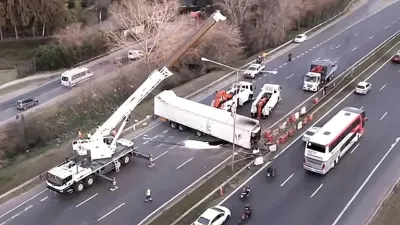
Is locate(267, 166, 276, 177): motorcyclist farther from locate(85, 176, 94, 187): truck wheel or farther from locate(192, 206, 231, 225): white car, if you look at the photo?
locate(85, 176, 94, 187): truck wheel

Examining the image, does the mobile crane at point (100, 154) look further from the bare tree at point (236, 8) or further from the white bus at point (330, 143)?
the bare tree at point (236, 8)

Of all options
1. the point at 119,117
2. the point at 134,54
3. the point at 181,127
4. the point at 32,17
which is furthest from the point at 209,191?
the point at 32,17

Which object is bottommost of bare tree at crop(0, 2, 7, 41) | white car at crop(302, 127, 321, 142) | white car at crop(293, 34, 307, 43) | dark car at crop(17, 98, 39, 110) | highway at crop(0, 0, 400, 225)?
dark car at crop(17, 98, 39, 110)

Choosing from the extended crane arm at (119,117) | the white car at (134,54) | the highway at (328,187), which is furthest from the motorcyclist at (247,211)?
the white car at (134,54)

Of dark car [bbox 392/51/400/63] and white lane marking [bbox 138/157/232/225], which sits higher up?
dark car [bbox 392/51/400/63]

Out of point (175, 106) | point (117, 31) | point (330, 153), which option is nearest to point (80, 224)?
point (175, 106)

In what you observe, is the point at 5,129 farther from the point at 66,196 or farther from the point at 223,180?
the point at 223,180

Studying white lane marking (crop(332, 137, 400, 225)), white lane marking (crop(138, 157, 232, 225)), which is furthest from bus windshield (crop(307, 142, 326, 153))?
white lane marking (crop(138, 157, 232, 225))
